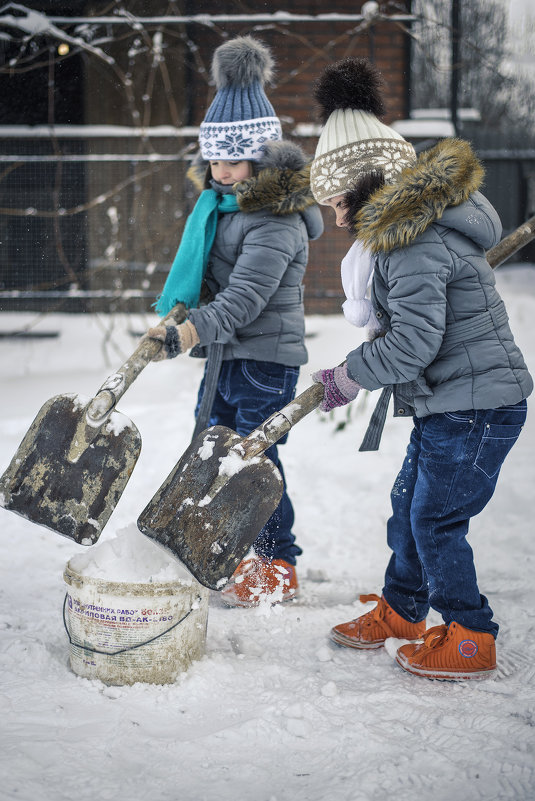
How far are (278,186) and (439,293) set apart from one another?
2.80 feet

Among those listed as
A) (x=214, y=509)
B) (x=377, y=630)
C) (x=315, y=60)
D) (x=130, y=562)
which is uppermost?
(x=315, y=60)

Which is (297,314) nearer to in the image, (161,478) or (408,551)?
(408,551)

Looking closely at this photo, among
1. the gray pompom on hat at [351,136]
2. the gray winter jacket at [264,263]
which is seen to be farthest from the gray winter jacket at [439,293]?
the gray winter jacket at [264,263]

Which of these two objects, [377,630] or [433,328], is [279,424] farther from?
[377,630]

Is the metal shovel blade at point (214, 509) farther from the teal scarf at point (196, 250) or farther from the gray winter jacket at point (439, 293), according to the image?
the teal scarf at point (196, 250)

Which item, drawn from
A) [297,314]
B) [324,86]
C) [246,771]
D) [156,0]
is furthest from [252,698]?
[156,0]

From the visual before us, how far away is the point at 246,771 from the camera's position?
182 centimetres

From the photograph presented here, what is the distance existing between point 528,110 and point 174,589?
15925mm

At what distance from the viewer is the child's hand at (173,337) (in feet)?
8.16

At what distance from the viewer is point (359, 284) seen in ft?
7.30

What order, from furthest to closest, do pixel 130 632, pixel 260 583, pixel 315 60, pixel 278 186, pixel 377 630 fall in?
pixel 315 60
pixel 260 583
pixel 278 186
pixel 377 630
pixel 130 632

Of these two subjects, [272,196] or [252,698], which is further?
[272,196]

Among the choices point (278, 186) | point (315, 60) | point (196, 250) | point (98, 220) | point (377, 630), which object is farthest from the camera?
point (98, 220)

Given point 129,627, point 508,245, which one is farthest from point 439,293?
point 129,627
